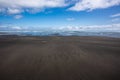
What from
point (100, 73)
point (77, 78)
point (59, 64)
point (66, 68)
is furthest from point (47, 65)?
point (100, 73)

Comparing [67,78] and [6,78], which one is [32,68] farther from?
[67,78]

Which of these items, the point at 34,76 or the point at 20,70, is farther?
the point at 20,70

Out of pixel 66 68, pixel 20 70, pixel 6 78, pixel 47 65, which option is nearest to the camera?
pixel 6 78

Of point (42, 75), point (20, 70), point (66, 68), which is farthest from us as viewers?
point (66, 68)

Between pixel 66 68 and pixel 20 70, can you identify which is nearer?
pixel 20 70

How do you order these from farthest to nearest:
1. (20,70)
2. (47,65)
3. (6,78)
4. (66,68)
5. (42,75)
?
(47,65), (66,68), (20,70), (42,75), (6,78)

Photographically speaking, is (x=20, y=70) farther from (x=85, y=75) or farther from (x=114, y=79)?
(x=114, y=79)

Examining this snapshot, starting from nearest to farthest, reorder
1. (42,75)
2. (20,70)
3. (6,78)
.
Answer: (6,78) → (42,75) → (20,70)

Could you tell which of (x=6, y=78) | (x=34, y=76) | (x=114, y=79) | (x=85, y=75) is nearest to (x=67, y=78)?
(x=85, y=75)
